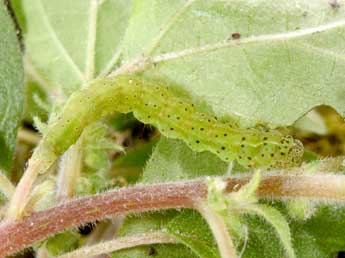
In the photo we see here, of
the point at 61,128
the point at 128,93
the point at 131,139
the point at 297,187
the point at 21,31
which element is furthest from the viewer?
the point at 131,139

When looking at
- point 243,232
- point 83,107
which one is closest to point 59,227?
point 83,107

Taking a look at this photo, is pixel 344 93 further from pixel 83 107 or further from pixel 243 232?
pixel 83 107

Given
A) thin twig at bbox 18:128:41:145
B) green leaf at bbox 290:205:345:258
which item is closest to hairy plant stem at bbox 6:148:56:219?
green leaf at bbox 290:205:345:258

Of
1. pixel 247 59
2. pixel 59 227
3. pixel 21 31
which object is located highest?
pixel 21 31

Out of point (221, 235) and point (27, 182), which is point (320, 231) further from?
point (27, 182)

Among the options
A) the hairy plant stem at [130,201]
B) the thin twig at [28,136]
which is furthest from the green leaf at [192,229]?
the thin twig at [28,136]

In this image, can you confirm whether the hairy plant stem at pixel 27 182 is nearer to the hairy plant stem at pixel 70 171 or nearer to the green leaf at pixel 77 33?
the hairy plant stem at pixel 70 171

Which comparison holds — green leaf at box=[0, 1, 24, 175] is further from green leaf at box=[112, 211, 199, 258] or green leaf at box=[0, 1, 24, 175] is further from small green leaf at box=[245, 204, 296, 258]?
small green leaf at box=[245, 204, 296, 258]
